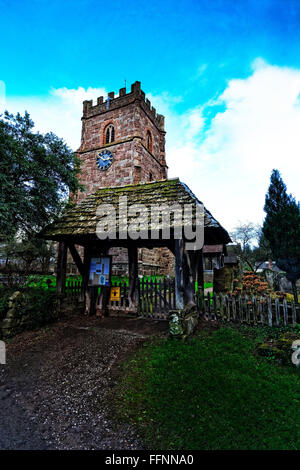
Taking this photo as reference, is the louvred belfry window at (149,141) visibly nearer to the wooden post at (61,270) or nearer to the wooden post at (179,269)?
the wooden post at (61,270)

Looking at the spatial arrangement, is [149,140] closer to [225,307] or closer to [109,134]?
[109,134]

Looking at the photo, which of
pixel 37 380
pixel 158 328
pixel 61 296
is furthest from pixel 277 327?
pixel 61 296

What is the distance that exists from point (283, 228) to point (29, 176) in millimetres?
16117

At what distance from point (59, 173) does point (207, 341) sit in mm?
8852

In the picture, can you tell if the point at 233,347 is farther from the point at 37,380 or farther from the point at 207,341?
the point at 37,380

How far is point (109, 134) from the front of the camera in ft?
68.0

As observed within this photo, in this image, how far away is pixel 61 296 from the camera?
24.4 feet

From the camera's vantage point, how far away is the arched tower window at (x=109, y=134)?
67.3 feet

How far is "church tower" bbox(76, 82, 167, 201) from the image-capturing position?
1853cm

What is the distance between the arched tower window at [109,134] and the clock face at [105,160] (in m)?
1.53

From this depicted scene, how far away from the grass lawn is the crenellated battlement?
69.7 ft

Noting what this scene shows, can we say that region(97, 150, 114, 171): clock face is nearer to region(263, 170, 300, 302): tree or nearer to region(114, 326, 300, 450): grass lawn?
region(263, 170, 300, 302): tree

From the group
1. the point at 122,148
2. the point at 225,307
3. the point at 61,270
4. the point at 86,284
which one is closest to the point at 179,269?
the point at 225,307

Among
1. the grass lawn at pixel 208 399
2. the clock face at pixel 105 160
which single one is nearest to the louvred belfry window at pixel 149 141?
the clock face at pixel 105 160
